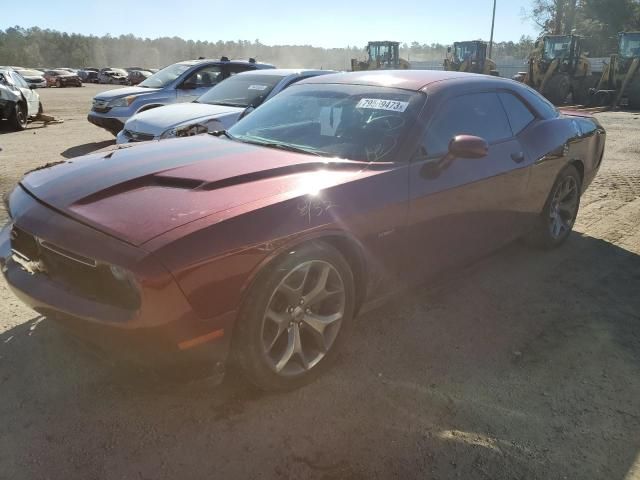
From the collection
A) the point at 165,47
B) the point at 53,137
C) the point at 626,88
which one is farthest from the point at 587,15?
the point at 165,47

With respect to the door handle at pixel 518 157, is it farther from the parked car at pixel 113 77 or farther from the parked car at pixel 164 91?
the parked car at pixel 113 77

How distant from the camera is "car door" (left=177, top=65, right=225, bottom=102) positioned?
9.85 meters

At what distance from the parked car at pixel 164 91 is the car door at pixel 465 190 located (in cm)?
681

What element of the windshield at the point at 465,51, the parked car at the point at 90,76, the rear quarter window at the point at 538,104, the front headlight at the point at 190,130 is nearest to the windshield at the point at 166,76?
the front headlight at the point at 190,130

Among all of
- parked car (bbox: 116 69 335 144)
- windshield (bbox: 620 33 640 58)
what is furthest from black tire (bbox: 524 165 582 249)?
windshield (bbox: 620 33 640 58)

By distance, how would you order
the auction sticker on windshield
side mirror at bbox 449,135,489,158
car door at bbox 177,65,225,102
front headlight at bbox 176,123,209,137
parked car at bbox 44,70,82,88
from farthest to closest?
parked car at bbox 44,70,82,88 < car door at bbox 177,65,225,102 < front headlight at bbox 176,123,209,137 < the auction sticker on windshield < side mirror at bbox 449,135,489,158

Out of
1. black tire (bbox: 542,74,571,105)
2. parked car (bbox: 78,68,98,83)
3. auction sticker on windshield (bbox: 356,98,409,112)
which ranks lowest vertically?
parked car (bbox: 78,68,98,83)

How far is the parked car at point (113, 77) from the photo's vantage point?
48.7 metres

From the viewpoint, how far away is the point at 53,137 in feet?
37.4

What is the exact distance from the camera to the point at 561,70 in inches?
865

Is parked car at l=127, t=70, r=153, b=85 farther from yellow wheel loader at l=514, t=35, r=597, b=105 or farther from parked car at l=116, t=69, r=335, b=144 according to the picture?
parked car at l=116, t=69, r=335, b=144

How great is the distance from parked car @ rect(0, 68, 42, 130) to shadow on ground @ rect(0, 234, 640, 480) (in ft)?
35.8

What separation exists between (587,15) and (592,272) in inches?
2114

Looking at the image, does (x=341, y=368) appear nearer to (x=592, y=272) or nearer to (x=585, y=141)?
(x=592, y=272)
